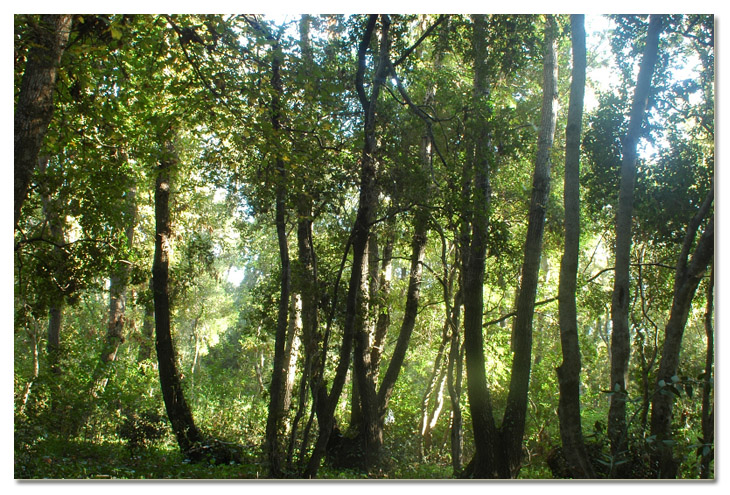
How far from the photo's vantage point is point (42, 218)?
5.71m

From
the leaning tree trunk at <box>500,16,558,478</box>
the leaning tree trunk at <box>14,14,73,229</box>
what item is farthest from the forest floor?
the leaning tree trunk at <box>14,14,73,229</box>

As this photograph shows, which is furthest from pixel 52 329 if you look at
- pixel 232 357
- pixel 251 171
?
pixel 232 357

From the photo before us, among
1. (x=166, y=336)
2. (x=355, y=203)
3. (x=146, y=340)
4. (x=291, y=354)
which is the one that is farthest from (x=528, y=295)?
(x=146, y=340)

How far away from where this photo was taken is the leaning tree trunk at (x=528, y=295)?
457 centimetres

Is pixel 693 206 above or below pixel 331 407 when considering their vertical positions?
above

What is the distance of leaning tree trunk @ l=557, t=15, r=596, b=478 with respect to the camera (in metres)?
4.05

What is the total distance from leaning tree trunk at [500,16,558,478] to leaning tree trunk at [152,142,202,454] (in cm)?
344

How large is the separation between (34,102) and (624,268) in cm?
455

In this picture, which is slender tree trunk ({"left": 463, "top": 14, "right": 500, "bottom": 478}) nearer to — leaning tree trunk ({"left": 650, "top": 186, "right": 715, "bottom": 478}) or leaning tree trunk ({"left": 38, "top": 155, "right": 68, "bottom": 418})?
leaning tree trunk ({"left": 650, "top": 186, "right": 715, "bottom": 478})

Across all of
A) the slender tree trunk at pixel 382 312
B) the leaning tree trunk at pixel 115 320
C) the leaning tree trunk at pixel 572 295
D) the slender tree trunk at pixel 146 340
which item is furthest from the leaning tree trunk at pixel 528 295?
the slender tree trunk at pixel 146 340
